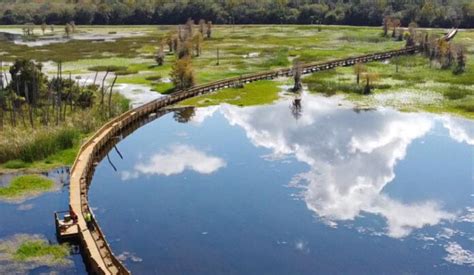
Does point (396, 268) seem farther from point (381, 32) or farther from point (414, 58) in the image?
point (381, 32)

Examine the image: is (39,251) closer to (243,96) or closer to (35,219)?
(35,219)

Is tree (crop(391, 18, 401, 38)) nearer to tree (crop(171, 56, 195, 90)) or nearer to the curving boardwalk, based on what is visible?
the curving boardwalk

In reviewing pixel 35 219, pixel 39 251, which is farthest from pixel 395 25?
pixel 39 251

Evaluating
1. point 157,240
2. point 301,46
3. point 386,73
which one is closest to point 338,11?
point 301,46

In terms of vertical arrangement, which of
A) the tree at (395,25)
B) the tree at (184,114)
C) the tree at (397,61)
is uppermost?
the tree at (395,25)

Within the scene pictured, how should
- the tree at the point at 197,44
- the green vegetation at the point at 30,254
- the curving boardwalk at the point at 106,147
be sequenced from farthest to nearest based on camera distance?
the tree at the point at 197,44, the green vegetation at the point at 30,254, the curving boardwalk at the point at 106,147

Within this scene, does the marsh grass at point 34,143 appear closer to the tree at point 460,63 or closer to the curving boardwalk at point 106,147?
the curving boardwalk at point 106,147

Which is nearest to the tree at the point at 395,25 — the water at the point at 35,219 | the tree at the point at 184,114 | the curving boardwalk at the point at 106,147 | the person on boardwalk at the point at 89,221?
the curving boardwalk at the point at 106,147
